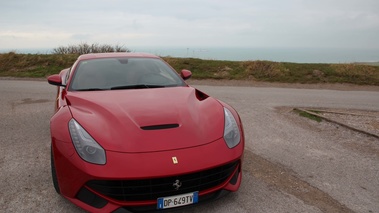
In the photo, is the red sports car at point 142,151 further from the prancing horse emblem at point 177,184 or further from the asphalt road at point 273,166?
the asphalt road at point 273,166

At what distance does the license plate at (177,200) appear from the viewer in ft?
8.81

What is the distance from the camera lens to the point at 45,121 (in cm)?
616

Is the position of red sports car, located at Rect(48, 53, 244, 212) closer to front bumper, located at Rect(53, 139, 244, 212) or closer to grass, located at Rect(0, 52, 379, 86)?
front bumper, located at Rect(53, 139, 244, 212)

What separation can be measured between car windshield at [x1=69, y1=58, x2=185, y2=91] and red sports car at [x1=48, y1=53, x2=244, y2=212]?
378mm

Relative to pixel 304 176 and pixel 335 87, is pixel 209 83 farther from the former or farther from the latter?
pixel 304 176

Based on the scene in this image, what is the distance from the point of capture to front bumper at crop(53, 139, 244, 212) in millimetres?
2611

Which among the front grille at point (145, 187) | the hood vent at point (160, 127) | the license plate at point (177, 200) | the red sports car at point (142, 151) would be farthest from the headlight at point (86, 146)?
the license plate at point (177, 200)

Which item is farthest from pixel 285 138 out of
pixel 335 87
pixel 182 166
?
pixel 335 87

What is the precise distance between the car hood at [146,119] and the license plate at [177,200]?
15.4 inches

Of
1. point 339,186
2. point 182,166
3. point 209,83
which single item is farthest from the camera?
point 209,83

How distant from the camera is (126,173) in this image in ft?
8.48

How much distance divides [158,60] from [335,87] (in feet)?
31.2

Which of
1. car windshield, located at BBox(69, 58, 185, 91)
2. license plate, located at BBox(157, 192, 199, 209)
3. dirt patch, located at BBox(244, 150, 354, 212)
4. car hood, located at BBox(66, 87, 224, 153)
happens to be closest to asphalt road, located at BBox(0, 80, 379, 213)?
dirt patch, located at BBox(244, 150, 354, 212)

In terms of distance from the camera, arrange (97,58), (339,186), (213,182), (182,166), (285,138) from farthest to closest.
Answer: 1. (285,138)
2. (97,58)
3. (339,186)
4. (213,182)
5. (182,166)
